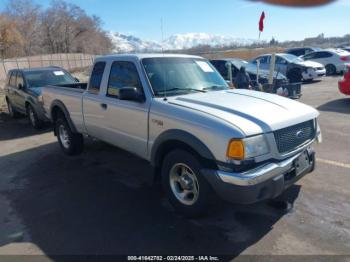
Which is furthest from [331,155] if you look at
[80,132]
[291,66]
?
A: [291,66]

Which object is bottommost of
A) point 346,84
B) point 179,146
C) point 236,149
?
point 346,84

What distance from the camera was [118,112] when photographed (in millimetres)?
4777

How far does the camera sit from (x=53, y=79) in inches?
388

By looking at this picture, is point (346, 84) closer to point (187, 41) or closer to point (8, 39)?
point (187, 41)

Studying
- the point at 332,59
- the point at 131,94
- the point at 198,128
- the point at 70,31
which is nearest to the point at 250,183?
the point at 198,128

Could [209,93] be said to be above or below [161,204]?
above

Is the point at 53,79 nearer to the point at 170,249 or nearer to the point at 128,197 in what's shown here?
the point at 128,197

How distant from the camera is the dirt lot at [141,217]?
337 cm

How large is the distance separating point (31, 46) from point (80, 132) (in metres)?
61.8

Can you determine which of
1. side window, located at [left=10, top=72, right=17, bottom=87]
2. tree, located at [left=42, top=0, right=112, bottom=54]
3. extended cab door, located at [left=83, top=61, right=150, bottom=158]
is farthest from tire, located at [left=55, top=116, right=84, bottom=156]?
tree, located at [left=42, top=0, right=112, bottom=54]

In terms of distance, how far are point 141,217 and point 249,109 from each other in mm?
1822

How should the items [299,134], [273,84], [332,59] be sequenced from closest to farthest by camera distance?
[299,134]
[273,84]
[332,59]

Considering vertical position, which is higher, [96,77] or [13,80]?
[96,77]

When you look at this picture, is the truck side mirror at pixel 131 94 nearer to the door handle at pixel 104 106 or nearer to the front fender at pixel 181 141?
the front fender at pixel 181 141
